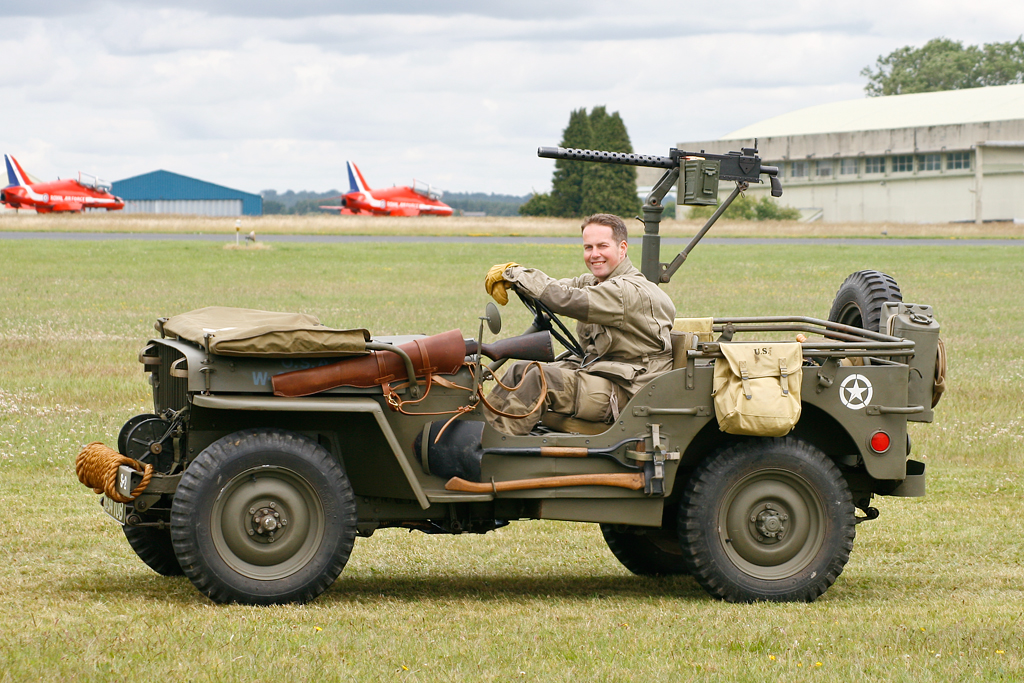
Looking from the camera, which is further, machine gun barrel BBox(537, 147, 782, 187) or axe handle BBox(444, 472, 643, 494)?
machine gun barrel BBox(537, 147, 782, 187)

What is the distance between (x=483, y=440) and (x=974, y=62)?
106 metres

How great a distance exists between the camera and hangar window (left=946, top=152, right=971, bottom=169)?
70.9 metres

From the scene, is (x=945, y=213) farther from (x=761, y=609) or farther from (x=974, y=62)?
(x=761, y=609)

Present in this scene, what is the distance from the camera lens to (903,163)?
73000 mm

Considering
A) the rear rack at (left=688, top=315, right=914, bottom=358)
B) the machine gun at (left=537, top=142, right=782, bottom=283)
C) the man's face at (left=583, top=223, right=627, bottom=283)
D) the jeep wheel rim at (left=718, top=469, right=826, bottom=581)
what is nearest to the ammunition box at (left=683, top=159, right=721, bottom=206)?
the machine gun at (left=537, top=142, right=782, bottom=283)

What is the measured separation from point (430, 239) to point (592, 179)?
72.2ft

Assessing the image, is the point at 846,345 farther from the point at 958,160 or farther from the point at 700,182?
the point at 958,160

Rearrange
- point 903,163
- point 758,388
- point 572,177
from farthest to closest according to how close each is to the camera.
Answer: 1. point 903,163
2. point 572,177
3. point 758,388

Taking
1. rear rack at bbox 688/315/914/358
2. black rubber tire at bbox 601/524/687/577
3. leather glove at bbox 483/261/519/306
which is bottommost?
black rubber tire at bbox 601/524/687/577

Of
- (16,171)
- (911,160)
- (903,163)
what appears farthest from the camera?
(903,163)

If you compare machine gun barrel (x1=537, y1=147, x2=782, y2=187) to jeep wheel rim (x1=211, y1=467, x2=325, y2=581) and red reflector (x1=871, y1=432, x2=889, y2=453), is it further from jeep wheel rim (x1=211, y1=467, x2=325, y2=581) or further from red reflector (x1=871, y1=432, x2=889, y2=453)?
jeep wheel rim (x1=211, y1=467, x2=325, y2=581)

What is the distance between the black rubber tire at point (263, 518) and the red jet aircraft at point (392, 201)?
6914 centimetres

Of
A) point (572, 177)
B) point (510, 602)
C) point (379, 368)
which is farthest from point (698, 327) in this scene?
→ point (572, 177)

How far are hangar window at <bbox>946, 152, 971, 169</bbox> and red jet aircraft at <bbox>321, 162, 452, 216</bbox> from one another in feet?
94.9
